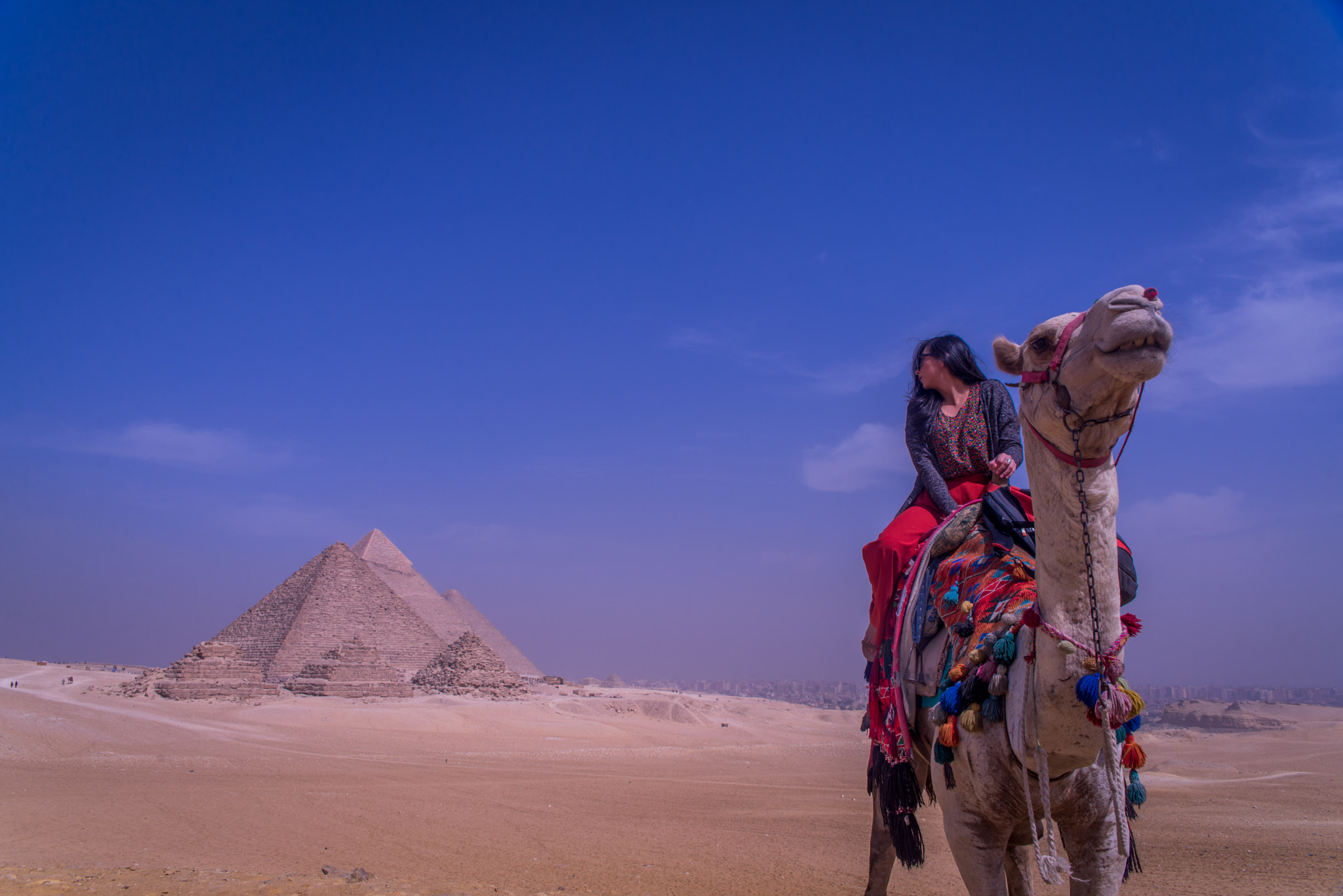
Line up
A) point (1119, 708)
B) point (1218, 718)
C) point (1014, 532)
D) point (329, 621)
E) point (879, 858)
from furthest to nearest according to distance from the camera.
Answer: point (329, 621) → point (1218, 718) → point (879, 858) → point (1014, 532) → point (1119, 708)

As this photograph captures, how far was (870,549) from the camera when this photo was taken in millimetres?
4129

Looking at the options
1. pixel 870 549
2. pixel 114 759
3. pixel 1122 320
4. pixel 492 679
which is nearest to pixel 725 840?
pixel 870 549

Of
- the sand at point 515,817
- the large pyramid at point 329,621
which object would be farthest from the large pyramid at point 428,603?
the sand at point 515,817

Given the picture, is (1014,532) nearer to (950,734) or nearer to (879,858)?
(950,734)

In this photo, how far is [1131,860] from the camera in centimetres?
323

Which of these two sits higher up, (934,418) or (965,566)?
(934,418)

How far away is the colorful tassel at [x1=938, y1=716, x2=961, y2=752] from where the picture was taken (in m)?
2.81

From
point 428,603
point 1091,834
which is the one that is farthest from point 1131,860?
point 428,603

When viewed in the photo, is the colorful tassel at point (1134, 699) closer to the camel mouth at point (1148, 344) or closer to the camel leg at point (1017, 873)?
the camel mouth at point (1148, 344)

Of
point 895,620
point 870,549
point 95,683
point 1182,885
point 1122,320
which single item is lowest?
point 95,683

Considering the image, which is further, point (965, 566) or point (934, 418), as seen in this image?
point (934, 418)

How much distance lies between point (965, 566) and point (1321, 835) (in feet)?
28.5

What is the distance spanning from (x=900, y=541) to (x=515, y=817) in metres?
7.97

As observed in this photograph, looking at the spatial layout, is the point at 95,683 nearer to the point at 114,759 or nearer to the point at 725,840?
the point at 114,759
